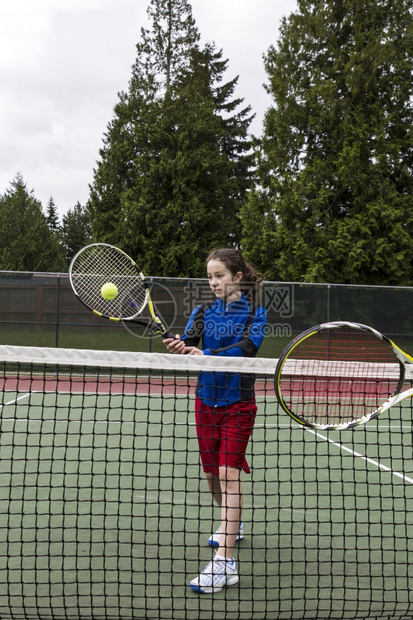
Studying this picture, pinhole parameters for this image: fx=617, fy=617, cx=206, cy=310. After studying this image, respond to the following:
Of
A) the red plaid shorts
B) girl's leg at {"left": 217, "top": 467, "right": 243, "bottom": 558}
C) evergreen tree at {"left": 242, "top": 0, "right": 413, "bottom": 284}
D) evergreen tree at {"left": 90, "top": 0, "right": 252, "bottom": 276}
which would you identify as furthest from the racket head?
evergreen tree at {"left": 90, "top": 0, "right": 252, "bottom": 276}

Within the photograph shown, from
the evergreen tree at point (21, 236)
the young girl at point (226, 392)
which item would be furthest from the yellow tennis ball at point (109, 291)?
the evergreen tree at point (21, 236)

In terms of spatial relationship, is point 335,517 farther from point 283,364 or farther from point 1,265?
point 1,265

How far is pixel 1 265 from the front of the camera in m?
25.3

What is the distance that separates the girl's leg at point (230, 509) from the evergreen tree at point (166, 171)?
17372mm

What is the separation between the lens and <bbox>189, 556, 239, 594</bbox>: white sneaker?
104 inches

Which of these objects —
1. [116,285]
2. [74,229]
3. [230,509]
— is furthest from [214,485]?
[74,229]

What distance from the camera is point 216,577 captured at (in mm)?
2697

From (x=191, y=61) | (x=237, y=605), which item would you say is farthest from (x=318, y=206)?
(x=237, y=605)

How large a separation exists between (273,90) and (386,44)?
3.12m

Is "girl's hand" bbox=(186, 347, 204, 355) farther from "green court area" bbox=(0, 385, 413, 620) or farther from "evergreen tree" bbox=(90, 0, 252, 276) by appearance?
"evergreen tree" bbox=(90, 0, 252, 276)

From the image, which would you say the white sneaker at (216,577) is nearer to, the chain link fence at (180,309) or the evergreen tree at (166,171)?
the chain link fence at (180,309)

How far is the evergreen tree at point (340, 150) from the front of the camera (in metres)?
15.4

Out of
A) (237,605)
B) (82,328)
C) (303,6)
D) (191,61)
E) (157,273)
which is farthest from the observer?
(191,61)

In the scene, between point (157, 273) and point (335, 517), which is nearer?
point (335, 517)
